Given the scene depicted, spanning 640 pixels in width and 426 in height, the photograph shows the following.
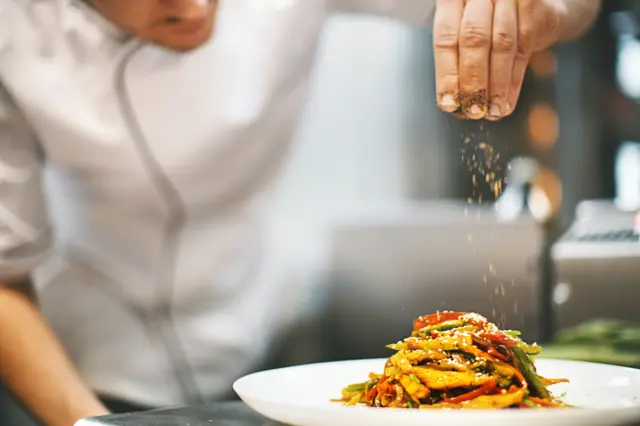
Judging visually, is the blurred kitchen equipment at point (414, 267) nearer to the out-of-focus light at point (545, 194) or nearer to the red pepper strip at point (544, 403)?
the out-of-focus light at point (545, 194)

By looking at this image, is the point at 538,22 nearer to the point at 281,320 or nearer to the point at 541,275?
the point at 541,275

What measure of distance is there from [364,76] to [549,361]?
4.94ft

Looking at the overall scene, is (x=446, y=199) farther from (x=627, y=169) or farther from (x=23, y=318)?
(x=23, y=318)

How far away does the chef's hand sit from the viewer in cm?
63

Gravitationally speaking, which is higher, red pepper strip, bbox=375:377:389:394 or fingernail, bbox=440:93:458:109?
fingernail, bbox=440:93:458:109

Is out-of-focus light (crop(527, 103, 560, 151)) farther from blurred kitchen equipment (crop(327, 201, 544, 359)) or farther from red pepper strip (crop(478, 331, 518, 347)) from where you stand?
red pepper strip (crop(478, 331, 518, 347))

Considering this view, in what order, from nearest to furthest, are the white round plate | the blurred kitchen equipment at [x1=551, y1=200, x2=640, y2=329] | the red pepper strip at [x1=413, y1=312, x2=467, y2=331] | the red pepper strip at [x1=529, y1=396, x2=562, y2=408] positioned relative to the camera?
the white round plate < the red pepper strip at [x1=529, y1=396, x2=562, y2=408] < the red pepper strip at [x1=413, y1=312, x2=467, y2=331] < the blurred kitchen equipment at [x1=551, y1=200, x2=640, y2=329]

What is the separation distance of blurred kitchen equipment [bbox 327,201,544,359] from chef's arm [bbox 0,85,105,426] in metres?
0.52

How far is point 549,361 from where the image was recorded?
762 millimetres

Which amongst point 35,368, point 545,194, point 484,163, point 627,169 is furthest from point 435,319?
point 627,169

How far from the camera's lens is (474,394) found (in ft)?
2.05

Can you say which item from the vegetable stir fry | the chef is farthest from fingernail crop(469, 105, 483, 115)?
the chef

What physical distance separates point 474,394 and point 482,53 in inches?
11.5

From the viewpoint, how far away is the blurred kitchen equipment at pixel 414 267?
1276mm
